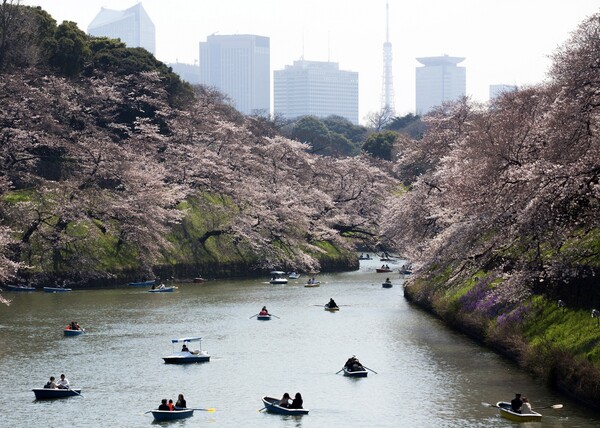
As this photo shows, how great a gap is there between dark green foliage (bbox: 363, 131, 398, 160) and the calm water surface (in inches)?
3421

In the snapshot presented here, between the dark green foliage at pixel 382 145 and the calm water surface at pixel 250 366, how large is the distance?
86.9 metres

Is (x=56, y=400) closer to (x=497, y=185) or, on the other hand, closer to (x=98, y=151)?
(x=497, y=185)

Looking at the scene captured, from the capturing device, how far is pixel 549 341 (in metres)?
40.2

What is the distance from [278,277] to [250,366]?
43.8 meters

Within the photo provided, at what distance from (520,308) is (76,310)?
2958 centimetres

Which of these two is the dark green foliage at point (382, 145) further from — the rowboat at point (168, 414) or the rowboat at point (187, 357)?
the rowboat at point (168, 414)

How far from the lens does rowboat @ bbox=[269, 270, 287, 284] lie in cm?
8344

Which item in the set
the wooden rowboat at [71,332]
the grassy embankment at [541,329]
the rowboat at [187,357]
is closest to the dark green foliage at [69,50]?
the wooden rowboat at [71,332]

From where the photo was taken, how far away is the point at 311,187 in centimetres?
10769

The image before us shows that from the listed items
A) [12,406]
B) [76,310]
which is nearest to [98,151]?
[76,310]

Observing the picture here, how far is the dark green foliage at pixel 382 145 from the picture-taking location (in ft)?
509

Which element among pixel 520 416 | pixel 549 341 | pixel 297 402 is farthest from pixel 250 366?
pixel 520 416

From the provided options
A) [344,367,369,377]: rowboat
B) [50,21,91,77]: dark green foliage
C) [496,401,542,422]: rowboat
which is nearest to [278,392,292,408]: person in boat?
[344,367,369,377]: rowboat

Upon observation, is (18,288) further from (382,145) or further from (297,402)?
(382,145)
